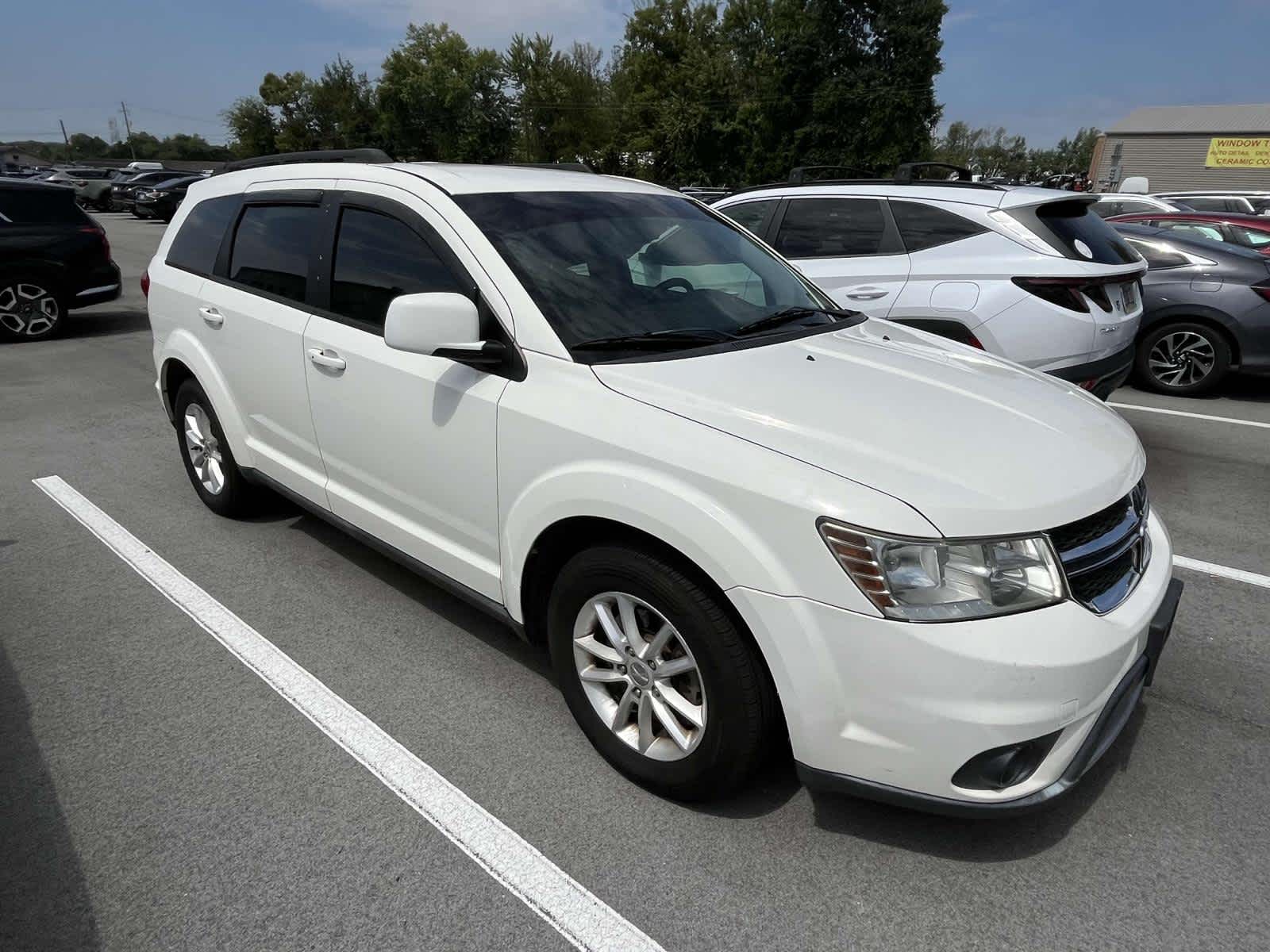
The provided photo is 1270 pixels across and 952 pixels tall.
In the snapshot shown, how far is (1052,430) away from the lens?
246 cm

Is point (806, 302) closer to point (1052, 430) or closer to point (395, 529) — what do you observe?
point (1052, 430)

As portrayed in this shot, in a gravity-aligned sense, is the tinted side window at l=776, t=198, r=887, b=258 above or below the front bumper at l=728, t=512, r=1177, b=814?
above

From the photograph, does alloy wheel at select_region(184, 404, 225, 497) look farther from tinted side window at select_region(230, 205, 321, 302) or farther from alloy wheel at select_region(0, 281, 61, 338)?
→ alloy wheel at select_region(0, 281, 61, 338)

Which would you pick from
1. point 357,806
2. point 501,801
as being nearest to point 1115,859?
point 501,801

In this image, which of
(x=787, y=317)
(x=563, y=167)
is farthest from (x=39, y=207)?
(x=787, y=317)

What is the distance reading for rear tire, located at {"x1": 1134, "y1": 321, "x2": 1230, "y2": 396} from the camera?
24.4ft

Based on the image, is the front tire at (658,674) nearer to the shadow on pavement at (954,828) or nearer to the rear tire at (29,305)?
the shadow on pavement at (954,828)

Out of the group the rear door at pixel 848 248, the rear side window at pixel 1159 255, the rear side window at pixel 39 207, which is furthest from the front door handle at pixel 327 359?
the rear side window at pixel 39 207

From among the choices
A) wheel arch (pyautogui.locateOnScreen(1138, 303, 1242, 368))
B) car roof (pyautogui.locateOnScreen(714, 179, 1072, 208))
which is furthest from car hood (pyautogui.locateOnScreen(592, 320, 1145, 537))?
wheel arch (pyautogui.locateOnScreen(1138, 303, 1242, 368))

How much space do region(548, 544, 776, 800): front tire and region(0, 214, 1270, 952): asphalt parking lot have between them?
152 millimetres

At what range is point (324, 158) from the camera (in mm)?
3953

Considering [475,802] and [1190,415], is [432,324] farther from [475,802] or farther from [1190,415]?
[1190,415]

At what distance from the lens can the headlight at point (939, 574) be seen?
6.42ft

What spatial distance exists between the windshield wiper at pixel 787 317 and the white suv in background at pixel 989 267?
1947 millimetres
